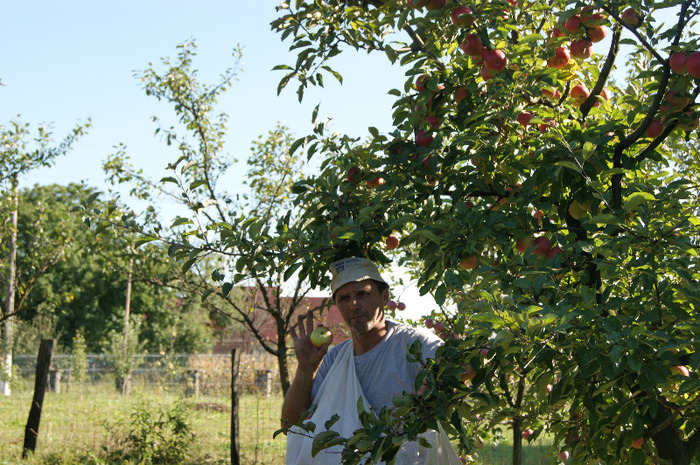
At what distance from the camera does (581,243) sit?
75.4 inches

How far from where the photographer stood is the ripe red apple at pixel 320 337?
2904mm

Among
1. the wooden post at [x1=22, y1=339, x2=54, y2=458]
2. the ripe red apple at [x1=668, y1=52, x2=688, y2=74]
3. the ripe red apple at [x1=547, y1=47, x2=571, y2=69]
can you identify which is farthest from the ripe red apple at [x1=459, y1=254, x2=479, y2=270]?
the wooden post at [x1=22, y1=339, x2=54, y2=458]

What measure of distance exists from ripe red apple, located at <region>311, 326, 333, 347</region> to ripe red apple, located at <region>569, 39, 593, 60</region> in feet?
4.91

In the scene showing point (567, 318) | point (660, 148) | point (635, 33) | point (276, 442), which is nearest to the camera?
point (567, 318)

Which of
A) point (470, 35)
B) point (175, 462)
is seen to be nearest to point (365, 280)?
point (470, 35)

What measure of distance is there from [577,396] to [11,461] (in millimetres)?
Result: 6128

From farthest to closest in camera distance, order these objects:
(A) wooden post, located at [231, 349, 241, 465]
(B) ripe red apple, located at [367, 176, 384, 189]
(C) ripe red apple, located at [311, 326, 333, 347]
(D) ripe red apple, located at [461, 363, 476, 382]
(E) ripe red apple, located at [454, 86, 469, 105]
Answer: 1. (A) wooden post, located at [231, 349, 241, 465]
2. (C) ripe red apple, located at [311, 326, 333, 347]
3. (B) ripe red apple, located at [367, 176, 384, 189]
4. (E) ripe red apple, located at [454, 86, 469, 105]
5. (D) ripe red apple, located at [461, 363, 476, 382]

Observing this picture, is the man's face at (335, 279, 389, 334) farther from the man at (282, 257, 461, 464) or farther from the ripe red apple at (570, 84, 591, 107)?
the ripe red apple at (570, 84, 591, 107)

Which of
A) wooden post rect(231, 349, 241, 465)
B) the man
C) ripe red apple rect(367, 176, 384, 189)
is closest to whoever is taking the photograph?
the man

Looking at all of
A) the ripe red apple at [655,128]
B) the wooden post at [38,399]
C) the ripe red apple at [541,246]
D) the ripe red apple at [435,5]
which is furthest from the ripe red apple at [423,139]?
the wooden post at [38,399]

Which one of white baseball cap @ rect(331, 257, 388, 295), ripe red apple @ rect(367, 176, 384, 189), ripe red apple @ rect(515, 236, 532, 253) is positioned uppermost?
ripe red apple @ rect(367, 176, 384, 189)

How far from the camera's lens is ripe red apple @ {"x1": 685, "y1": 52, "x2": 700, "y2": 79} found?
2.01 meters

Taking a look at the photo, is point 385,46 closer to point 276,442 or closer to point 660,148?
point 660,148

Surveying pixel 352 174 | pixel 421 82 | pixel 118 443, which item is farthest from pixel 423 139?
pixel 118 443
